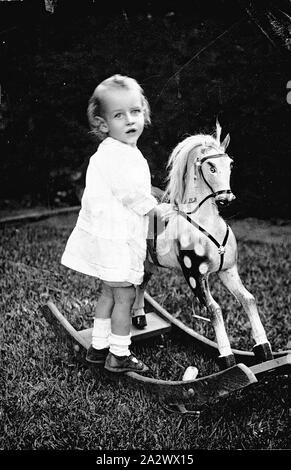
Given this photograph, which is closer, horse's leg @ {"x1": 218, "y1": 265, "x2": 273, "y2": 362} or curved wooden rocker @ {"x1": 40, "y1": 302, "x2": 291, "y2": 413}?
curved wooden rocker @ {"x1": 40, "y1": 302, "x2": 291, "y2": 413}

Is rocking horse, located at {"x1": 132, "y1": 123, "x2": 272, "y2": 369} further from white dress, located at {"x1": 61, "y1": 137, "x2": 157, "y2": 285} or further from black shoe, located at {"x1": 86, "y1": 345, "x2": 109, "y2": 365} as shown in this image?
black shoe, located at {"x1": 86, "y1": 345, "x2": 109, "y2": 365}

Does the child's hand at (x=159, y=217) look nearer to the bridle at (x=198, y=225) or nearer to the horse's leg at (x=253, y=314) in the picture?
the bridle at (x=198, y=225)

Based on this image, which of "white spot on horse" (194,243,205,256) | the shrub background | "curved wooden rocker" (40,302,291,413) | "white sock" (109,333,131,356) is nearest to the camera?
"curved wooden rocker" (40,302,291,413)

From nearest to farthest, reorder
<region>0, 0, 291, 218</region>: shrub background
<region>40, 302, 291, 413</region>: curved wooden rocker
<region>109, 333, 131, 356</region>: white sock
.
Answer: <region>40, 302, 291, 413</region>: curved wooden rocker
<region>109, 333, 131, 356</region>: white sock
<region>0, 0, 291, 218</region>: shrub background

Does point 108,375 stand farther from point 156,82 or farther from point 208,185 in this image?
point 156,82

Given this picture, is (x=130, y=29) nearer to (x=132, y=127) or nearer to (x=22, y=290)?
(x=132, y=127)

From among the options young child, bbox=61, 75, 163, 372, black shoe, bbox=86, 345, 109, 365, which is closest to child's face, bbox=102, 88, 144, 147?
young child, bbox=61, 75, 163, 372

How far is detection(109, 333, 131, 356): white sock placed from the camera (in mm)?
1823

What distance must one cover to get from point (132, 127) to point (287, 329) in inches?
43.5

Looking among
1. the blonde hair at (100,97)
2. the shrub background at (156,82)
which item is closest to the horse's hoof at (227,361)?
the shrub background at (156,82)

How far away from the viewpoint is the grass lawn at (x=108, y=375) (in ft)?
5.51

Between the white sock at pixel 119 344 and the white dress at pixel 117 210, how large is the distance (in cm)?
19

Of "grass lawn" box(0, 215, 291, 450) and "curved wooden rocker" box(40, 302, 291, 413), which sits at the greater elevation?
"curved wooden rocker" box(40, 302, 291, 413)

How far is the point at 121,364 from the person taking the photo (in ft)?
6.08
